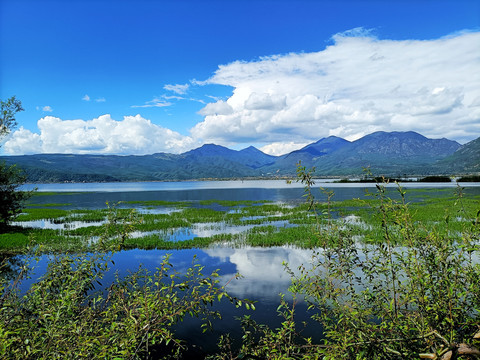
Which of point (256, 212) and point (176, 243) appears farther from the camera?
point (256, 212)

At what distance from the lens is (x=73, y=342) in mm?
5078

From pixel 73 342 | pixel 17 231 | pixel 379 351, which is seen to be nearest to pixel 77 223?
pixel 17 231

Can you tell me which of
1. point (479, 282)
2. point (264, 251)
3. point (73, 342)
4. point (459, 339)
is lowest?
point (264, 251)

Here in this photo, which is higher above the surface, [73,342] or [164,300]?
[164,300]

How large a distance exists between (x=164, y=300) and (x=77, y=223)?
175 ft

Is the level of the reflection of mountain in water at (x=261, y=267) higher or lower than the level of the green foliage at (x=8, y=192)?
lower

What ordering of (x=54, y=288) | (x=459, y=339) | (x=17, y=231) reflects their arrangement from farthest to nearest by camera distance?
(x=17, y=231) → (x=54, y=288) → (x=459, y=339)

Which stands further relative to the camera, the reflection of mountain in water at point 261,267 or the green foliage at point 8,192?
the green foliage at point 8,192

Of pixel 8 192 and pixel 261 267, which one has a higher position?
pixel 8 192

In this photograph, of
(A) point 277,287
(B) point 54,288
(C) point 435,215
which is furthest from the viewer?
(C) point 435,215

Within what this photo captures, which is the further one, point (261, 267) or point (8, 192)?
point (8, 192)

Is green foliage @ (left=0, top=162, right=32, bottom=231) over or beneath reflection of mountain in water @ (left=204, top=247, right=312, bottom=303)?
over

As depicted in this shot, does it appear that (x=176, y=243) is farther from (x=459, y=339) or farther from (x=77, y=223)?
(x=459, y=339)

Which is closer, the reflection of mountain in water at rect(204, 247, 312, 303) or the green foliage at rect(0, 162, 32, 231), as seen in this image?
the reflection of mountain in water at rect(204, 247, 312, 303)
